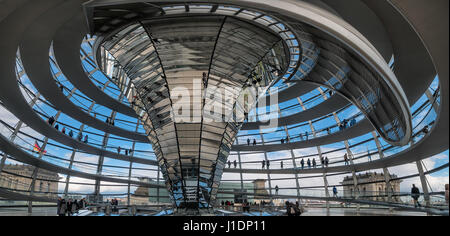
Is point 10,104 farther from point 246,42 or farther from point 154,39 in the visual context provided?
point 246,42

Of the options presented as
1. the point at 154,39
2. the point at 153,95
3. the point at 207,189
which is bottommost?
the point at 207,189

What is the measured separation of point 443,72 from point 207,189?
22.5 meters

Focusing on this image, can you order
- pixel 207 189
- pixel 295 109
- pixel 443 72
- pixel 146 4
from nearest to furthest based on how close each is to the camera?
1. pixel 443 72
2. pixel 146 4
3. pixel 207 189
4. pixel 295 109

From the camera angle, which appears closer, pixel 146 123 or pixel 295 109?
pixel 146 123

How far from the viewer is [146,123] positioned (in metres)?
23.4

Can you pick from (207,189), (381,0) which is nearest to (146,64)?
(207,189)

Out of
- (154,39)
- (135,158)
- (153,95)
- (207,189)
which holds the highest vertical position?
(154,39)

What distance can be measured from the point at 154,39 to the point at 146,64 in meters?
2.52

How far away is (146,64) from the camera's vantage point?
718 inches

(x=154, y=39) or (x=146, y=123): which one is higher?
(x=154, y=39)
